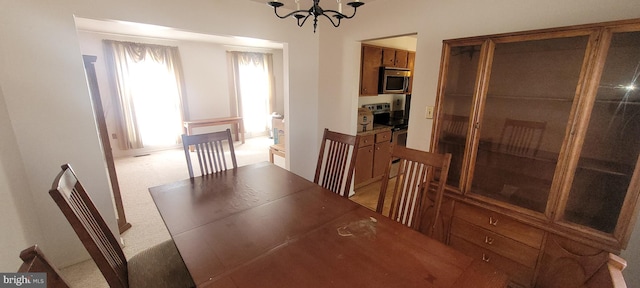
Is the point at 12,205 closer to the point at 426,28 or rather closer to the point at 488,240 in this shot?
the point at 488,240

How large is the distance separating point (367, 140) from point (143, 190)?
323 cm

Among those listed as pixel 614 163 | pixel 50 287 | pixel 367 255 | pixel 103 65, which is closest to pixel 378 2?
pixel 614 163

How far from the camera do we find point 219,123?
541cm

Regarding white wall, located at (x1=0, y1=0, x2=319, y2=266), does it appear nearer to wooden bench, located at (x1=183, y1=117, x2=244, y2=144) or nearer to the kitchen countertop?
the kitchen countertop

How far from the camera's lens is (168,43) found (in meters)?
4.90

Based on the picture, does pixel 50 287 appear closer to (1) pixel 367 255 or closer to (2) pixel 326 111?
(1) pixel 367 255

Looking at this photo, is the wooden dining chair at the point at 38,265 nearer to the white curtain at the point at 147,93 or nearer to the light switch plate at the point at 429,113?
the light switch plate at the point at 429,113

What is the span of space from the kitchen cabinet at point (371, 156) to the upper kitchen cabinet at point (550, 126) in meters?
1.47

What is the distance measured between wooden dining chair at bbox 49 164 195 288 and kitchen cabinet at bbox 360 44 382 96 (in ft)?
9.19

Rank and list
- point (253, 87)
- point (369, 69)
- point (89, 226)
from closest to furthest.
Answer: point (89, 226) → point (369, 69) → point (253, 87)

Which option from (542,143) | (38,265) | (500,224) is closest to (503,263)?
(500,224)

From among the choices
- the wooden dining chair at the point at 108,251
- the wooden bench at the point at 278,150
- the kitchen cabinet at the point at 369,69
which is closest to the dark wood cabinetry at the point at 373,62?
the kitchen cabinet at the point at 369,69

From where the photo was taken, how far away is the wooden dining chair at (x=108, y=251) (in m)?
0.95

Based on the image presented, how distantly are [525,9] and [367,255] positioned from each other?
6.42 feet
